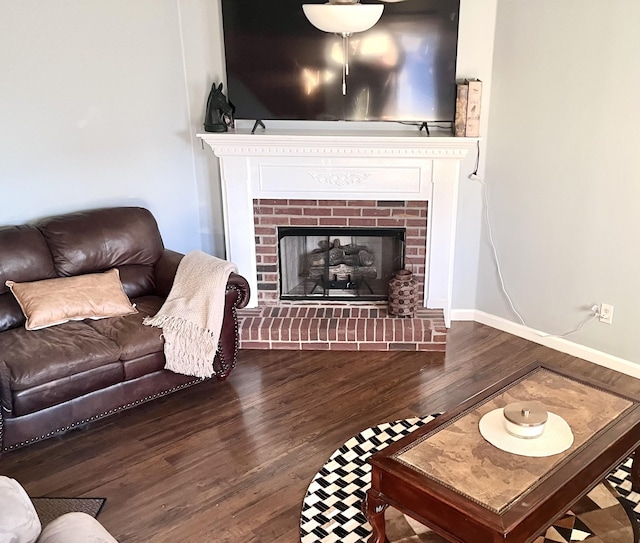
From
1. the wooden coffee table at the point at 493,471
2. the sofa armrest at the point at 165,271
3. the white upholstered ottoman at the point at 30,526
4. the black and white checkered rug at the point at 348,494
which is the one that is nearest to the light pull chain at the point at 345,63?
the sofa armrest at the point at 165,271

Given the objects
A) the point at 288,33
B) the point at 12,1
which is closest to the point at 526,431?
the point at 288,33

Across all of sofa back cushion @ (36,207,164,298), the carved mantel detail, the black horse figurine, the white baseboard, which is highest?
the black horse figurine

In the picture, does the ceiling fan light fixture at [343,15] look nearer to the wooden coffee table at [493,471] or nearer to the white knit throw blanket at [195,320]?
the wooden coffee table at [493,471]

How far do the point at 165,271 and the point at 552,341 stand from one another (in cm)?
243

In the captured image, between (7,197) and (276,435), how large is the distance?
2.02 metres

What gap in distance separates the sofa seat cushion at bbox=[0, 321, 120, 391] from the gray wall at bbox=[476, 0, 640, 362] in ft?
8.37

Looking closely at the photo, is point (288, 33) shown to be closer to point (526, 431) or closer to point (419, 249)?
point (419, 249)

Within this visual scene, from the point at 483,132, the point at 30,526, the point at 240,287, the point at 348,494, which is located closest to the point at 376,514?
the point at 348,494

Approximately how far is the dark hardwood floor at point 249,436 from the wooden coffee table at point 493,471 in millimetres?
598

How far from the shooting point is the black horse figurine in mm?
3961

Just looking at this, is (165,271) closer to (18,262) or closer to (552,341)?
(18,262)

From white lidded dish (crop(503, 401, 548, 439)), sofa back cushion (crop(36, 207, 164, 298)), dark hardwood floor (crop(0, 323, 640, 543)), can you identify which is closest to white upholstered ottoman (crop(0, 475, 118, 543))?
dark hardwood floor (crop(0, 323, 640, 543))

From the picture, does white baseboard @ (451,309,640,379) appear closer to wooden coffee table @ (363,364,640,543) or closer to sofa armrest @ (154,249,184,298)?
wooden coffee table @ (363,364,640,543)

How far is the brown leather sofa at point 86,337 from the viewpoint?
2818 millimetres
